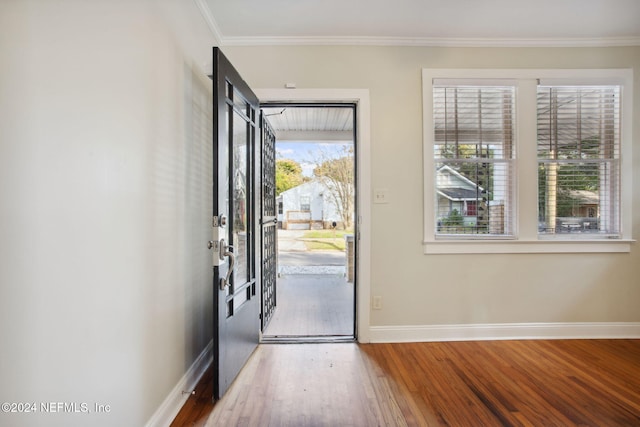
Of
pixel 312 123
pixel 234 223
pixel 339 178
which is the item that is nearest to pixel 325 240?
pixel 339 178

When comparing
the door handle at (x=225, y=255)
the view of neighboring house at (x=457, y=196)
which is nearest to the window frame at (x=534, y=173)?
the view of neighboring house at (x=457, y=196)

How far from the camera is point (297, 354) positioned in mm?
2381

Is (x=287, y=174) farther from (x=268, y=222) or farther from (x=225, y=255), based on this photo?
(x=225, y=255)

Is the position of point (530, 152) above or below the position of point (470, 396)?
above

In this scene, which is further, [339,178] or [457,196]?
[339,178]

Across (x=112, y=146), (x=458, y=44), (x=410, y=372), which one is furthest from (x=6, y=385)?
(x=458, y=44)

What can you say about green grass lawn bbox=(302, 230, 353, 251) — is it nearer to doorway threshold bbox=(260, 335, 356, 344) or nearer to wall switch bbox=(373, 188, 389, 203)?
doorway threshold bbox=(260, 335, 356, 344)

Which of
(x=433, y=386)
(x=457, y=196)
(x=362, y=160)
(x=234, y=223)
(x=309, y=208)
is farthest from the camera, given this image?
(x=309, y=208)

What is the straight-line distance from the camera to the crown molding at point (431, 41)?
Result: 2531 mm

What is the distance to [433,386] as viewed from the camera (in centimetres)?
193

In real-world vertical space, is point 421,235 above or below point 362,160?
below

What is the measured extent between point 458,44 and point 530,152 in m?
1.17

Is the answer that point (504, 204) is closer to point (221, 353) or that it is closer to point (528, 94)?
point (528, 94)

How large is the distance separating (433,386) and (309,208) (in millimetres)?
8610
